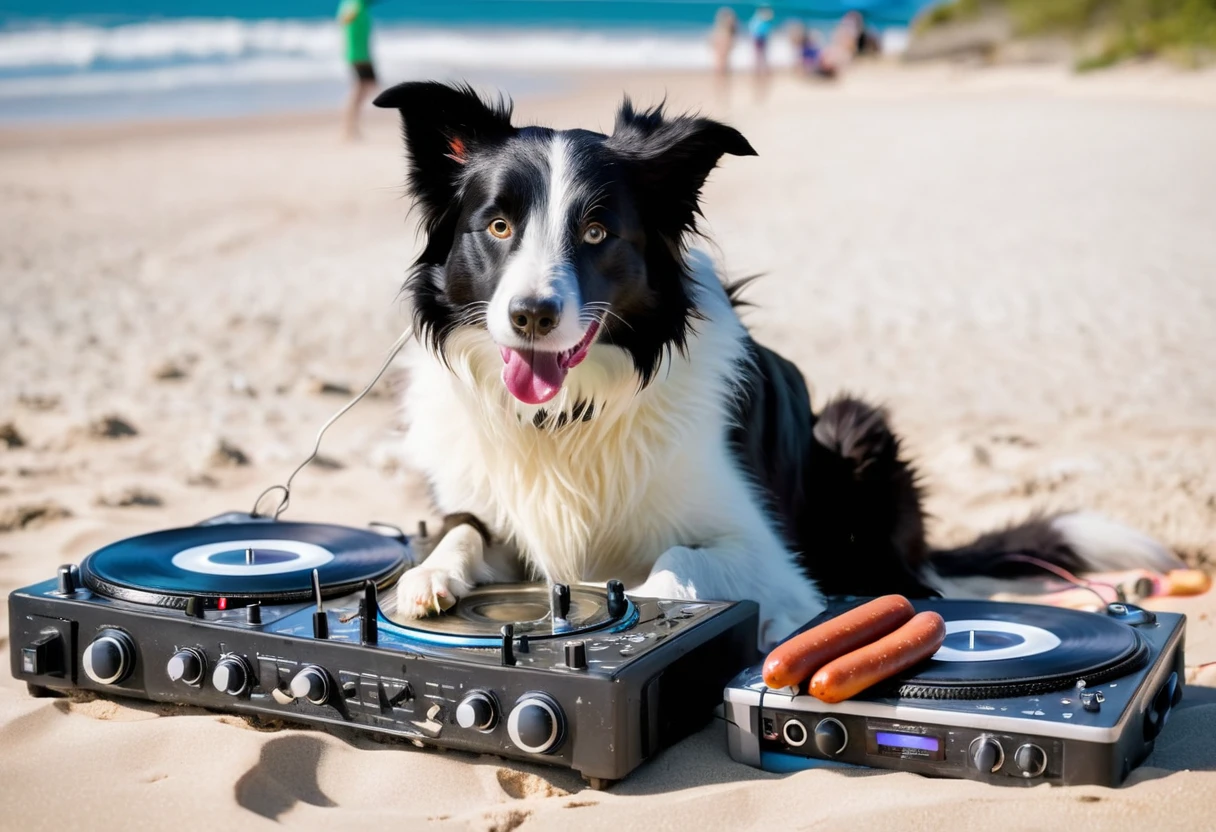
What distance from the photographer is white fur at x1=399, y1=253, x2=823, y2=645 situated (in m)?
4.11

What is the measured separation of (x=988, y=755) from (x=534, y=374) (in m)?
1.63

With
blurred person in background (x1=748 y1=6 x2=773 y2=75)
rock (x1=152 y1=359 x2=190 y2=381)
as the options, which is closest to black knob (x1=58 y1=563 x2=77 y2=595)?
rock (x1=152 y1=359 x2=190 y2=381)

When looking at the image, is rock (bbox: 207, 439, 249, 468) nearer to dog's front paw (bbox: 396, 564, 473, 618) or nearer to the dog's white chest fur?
the dog's white chest fur

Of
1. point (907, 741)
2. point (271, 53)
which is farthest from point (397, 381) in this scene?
point (271, 53)

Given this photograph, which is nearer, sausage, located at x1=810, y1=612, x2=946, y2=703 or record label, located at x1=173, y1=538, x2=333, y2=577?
sausage, located at x1=810, y1=612, x2=946, y2=703

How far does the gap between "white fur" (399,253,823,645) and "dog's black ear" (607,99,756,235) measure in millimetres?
303

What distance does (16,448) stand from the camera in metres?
6.84

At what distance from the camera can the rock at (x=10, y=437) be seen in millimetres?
6887

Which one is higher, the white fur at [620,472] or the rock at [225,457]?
the white fur at [620,472]

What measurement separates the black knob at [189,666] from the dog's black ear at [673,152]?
1847 millimetres

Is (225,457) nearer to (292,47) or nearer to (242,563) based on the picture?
(242,563)

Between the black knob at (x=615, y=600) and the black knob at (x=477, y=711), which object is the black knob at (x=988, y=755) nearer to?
the black knob at (x=615, y=600)

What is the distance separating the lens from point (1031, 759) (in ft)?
9.45

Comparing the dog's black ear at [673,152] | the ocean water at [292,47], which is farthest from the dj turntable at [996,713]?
the ocean water at [292,47]
